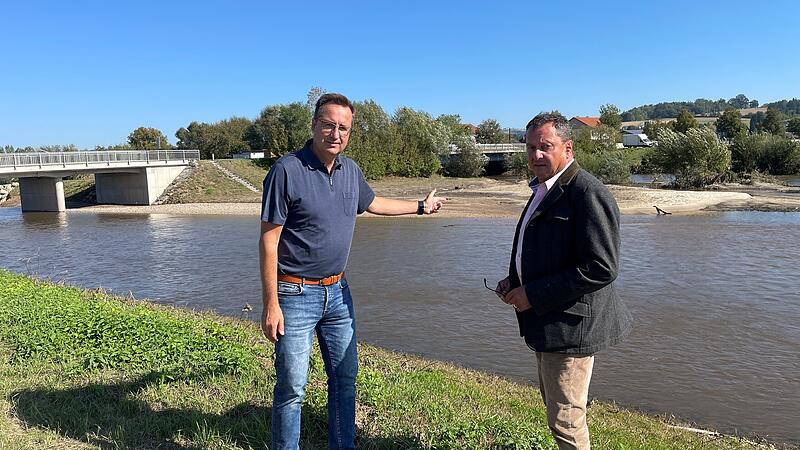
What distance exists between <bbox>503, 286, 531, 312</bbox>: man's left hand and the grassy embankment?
120 centimetres

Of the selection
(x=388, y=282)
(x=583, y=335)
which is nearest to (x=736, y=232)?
(x=388, y=282)

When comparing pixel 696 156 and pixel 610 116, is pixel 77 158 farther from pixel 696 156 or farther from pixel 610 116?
pixel 610 116

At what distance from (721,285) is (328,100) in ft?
46.8

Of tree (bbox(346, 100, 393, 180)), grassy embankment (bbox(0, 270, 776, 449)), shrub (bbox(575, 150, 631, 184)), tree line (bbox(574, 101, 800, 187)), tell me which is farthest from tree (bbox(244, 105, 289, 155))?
grassy embankment (bbox(0, 270, 776, 449))

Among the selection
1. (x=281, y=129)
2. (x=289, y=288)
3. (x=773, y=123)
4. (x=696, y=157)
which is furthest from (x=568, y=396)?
(x=773, y=123)

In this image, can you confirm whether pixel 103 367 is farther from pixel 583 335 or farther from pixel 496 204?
pixel 496 204

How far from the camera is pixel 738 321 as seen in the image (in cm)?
1120

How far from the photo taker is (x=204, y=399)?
15.1ft

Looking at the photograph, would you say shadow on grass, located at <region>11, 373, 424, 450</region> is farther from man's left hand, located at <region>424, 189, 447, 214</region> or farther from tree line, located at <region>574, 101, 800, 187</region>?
tree line, located at <region>574, 101, 800, 187</region>

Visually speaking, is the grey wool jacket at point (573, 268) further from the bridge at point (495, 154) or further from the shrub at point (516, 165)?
the bridge at point (495, 154)

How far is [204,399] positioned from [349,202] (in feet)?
7.24

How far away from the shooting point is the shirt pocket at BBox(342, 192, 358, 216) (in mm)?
3578

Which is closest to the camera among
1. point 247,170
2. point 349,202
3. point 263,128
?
point 349,202

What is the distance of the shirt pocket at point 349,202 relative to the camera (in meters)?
3.58
